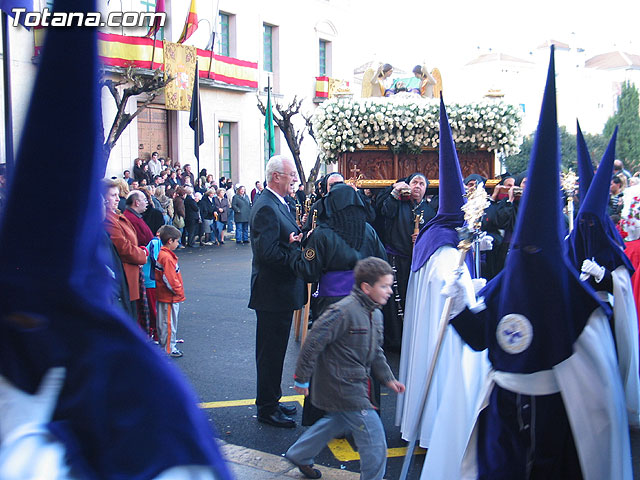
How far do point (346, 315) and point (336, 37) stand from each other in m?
33.7

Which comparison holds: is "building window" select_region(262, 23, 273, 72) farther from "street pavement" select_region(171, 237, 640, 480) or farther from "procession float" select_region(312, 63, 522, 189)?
"procession float" select_region(312, 63, 522, 189)

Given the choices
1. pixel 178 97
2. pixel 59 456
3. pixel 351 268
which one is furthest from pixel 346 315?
pixel 178 97

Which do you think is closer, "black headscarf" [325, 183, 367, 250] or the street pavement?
the street pavement

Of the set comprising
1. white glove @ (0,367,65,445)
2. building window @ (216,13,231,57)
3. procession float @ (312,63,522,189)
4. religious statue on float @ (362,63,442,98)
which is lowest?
white glove @ (0,367,65,445)

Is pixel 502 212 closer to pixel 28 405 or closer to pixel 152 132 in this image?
pixel 28 405

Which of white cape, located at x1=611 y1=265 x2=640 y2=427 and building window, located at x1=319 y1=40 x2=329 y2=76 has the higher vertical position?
building window, located at x1=319 y1=40 x2=329 y2=76

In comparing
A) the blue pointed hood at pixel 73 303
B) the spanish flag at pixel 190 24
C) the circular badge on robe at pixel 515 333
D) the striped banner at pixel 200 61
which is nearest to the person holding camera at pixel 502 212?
the circular badge on robe at pixel 515 333

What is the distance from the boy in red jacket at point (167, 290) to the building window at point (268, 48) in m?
25.8

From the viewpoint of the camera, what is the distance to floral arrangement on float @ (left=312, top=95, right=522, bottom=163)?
27.8ft

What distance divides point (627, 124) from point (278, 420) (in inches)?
2046

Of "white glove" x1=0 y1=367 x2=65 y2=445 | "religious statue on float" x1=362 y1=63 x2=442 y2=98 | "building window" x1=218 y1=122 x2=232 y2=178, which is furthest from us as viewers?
"building window" x1=218 y1=122 x2=232 y2=178

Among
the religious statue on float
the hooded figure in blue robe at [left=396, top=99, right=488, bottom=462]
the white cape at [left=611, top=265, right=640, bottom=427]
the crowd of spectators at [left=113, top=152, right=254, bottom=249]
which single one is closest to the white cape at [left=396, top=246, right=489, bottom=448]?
the hooded figure in blue robe at [left=396, top=99, right=488, bottom=462]

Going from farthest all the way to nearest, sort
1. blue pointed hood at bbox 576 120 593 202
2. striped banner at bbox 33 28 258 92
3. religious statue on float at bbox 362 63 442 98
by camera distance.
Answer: striped banner at bbox 33 28 258 92 < religious statue on float at bbox 362 63 442 98 < blue pointed hood at bbox 576 120 593 202

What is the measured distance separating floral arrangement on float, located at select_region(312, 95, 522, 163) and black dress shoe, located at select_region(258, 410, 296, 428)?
13.0 feet
